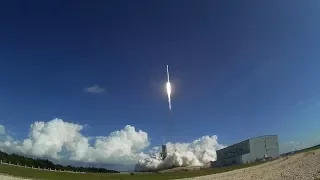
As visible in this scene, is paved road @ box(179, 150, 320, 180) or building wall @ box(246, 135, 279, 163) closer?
paved road @ box(179, 150, 320, 180)

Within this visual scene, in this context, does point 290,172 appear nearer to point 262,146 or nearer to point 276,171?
point 276,171

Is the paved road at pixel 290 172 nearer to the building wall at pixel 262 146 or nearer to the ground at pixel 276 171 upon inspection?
the ground at pixel 276 171

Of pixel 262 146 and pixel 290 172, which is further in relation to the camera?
pixel 262 146

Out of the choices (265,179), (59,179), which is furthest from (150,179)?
(265,179)

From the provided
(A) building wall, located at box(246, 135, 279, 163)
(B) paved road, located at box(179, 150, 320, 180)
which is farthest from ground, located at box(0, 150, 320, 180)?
(A) building wall, located at box(246, 135, 279, 163)

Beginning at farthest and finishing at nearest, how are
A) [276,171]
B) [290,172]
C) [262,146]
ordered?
1. [262,146]
2. [276,171]
3. [290,172]

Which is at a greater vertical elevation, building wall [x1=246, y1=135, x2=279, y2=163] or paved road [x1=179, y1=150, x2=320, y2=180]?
building wall [x1=246, y1=135, x2=279, y2=163]

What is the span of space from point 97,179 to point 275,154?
103879 millimetres

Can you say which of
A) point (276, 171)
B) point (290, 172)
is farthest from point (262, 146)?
point (290, 172)

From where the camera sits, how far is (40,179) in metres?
105

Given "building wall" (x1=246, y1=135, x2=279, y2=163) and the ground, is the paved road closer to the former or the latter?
the ground

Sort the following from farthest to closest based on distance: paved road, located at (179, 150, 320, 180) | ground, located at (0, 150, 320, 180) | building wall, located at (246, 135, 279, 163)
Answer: building wall, located at (246, 135, 279, 163) → ground, located at (0, 150, 320, 180) → paved road, located at (179, 150, 320, 180)

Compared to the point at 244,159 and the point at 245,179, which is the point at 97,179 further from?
the point at 244,159

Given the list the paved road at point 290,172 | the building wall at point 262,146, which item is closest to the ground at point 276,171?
the paved road at point 290,172
